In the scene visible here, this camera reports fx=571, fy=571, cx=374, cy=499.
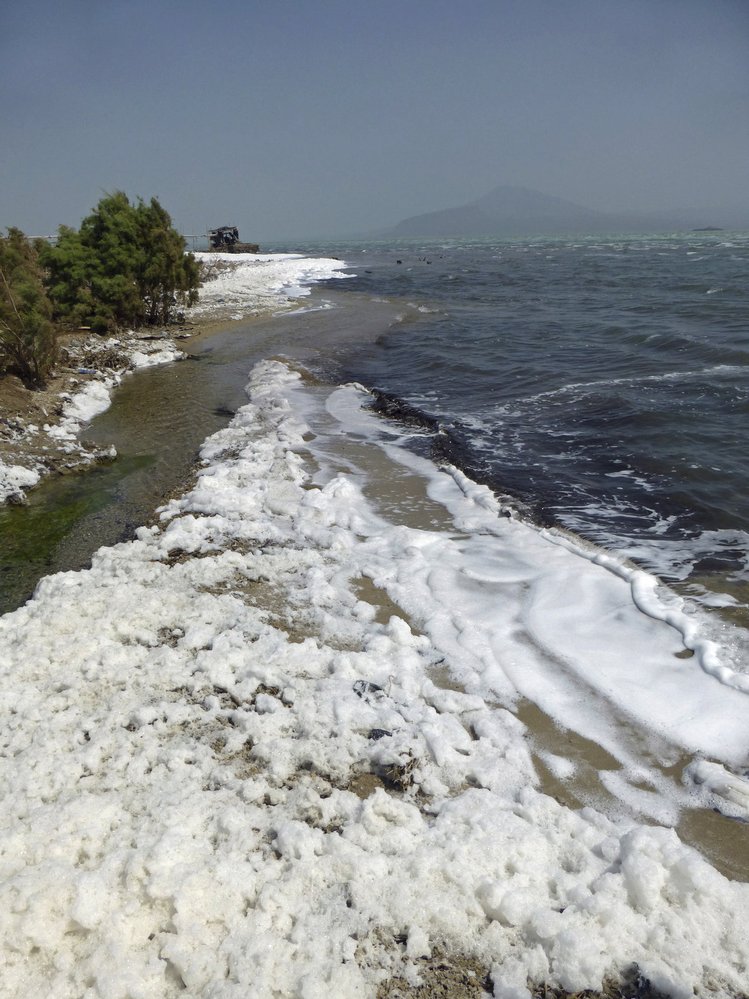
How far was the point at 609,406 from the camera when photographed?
11.1 meters

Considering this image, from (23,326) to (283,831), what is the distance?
433 inches

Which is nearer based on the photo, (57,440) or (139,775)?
(139,775)

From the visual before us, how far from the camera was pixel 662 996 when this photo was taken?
2213mm

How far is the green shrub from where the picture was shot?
10.5 m

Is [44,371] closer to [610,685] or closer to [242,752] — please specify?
[242,752]

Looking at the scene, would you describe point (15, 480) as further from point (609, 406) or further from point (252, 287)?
point (252, 287)

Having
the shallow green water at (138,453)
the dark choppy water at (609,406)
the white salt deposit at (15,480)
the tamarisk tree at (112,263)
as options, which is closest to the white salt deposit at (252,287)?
the tamarisk tree at (112,263)

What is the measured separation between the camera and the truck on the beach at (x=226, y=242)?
59987 millimetres

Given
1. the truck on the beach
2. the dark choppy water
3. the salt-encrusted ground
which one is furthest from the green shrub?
the truck on the beach

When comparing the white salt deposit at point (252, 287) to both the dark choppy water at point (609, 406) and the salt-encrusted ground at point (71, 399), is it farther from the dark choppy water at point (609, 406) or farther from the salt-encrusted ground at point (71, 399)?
the dark choppy water at point (609, 406)

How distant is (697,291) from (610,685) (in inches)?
1037

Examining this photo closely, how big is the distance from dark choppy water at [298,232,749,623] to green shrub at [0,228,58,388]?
22.3ft

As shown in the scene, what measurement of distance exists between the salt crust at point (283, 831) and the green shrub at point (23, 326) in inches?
297

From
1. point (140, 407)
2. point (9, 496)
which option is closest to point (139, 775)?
point (9, 496)
